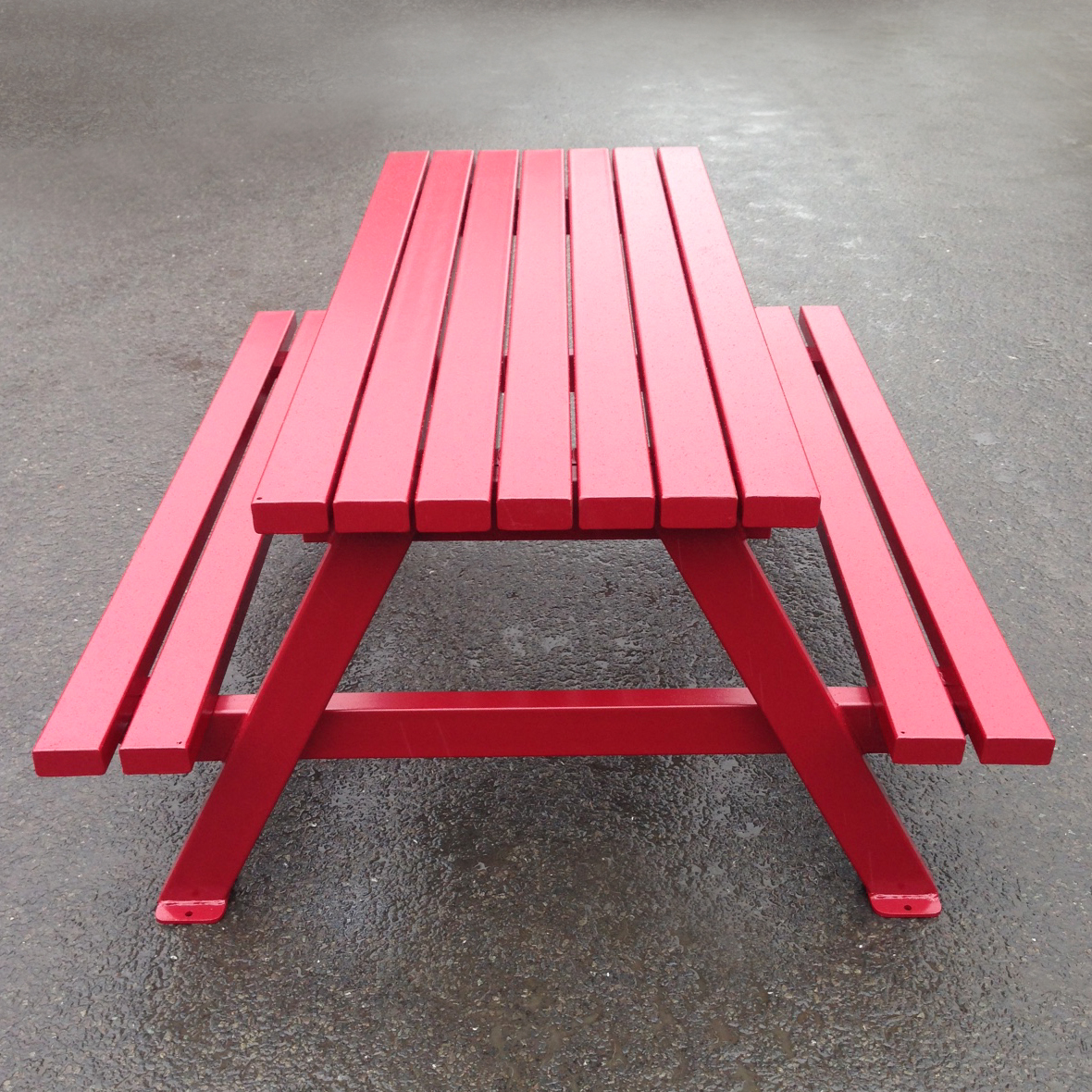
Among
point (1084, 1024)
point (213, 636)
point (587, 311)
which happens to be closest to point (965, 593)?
point (1084, 1024)

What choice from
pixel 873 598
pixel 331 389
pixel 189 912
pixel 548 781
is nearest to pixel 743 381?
pixel 873 598

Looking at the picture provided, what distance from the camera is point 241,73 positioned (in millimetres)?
6629

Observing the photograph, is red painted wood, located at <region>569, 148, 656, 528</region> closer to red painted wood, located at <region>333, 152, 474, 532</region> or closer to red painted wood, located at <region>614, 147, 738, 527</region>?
red painted wood, located at <region>614, 147, 738, 527</region>

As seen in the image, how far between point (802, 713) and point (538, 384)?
2.17ft

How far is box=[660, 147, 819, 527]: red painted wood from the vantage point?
5.08 feet

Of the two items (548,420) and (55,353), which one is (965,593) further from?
(55,353)

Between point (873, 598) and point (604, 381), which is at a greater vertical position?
point (604, 381)

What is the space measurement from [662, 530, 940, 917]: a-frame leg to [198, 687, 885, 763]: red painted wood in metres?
0.07

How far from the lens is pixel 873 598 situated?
1935 millimetres

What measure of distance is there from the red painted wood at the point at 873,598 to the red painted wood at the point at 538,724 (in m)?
0.10

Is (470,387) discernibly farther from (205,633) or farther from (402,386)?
(205,633)

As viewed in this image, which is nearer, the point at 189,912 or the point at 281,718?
the point at 281,718

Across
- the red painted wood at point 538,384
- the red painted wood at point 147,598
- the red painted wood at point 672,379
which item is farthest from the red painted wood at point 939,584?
the red painted wood at point 147,598

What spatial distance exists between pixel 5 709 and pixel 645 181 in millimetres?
1877
